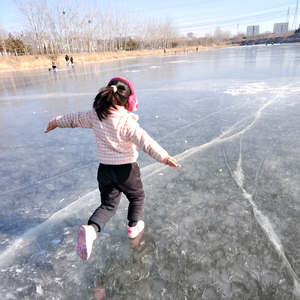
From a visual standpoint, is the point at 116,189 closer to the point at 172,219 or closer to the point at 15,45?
the point at 172,219

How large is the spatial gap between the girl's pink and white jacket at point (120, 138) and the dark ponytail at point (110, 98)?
0.12 ft

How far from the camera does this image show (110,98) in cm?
139

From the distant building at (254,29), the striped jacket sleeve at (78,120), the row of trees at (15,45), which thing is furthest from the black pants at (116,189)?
the distant building at (254,29)

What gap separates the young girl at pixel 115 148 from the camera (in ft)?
4.67

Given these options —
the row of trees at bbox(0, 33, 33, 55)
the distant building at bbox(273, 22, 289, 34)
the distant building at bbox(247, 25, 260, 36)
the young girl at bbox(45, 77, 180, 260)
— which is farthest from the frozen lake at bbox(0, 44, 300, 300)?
the distant building at bbox(247, 25, 260, 36)

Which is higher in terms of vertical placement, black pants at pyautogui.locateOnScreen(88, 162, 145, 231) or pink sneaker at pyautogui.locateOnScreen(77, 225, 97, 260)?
black pants at pyautogui.locateOnScreen(88, 162, 145, 231)

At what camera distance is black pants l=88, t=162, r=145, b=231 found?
1.56 m

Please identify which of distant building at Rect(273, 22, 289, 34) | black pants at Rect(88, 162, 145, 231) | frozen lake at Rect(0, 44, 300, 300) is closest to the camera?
frozen lake at Rect(0, 44, 300, 300)

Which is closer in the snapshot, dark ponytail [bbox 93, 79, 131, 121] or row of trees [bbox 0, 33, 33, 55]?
dark ponytail [bbox 93, 79, 131, 121]

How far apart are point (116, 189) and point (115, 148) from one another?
1.01 feet

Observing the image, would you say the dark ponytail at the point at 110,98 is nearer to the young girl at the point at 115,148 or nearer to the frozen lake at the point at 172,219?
the young girl at the point at 115,148

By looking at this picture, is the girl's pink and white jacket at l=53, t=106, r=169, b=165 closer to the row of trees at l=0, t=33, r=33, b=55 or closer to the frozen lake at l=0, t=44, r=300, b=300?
the frozen lake at l=0, t=44, r=300, b=300

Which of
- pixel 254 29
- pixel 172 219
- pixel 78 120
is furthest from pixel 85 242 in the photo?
pixel 254 29

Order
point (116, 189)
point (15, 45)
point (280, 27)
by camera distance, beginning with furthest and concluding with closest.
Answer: point (280, 27) < point (15, 45) < point (116, 189)
